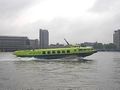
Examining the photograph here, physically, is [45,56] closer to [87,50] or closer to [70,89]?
[87,50]

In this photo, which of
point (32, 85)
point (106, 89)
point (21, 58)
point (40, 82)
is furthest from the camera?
point (21, 58)

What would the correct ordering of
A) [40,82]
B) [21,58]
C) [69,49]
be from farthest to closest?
[21,58]
[69,49]
[40,82]

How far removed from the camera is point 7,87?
84.3 ft

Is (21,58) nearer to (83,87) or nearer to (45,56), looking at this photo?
(45,56)

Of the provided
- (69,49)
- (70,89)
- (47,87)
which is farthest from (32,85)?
(69,49)

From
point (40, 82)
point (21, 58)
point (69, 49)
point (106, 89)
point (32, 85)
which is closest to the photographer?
point (106, 89)

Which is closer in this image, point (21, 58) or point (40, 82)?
point (40, 82)

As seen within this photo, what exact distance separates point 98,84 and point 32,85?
6.17 meters

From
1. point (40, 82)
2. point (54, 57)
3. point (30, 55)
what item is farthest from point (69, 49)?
point (40, 82)

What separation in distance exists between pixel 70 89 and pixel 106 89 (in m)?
3.03

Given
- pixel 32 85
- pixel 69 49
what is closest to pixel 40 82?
pixel 32 85

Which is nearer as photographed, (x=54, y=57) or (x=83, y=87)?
(x=83, y=87)

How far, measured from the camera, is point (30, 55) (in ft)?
234

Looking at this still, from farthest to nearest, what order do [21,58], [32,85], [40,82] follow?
[21,58]
[40,82]
[32,85]
